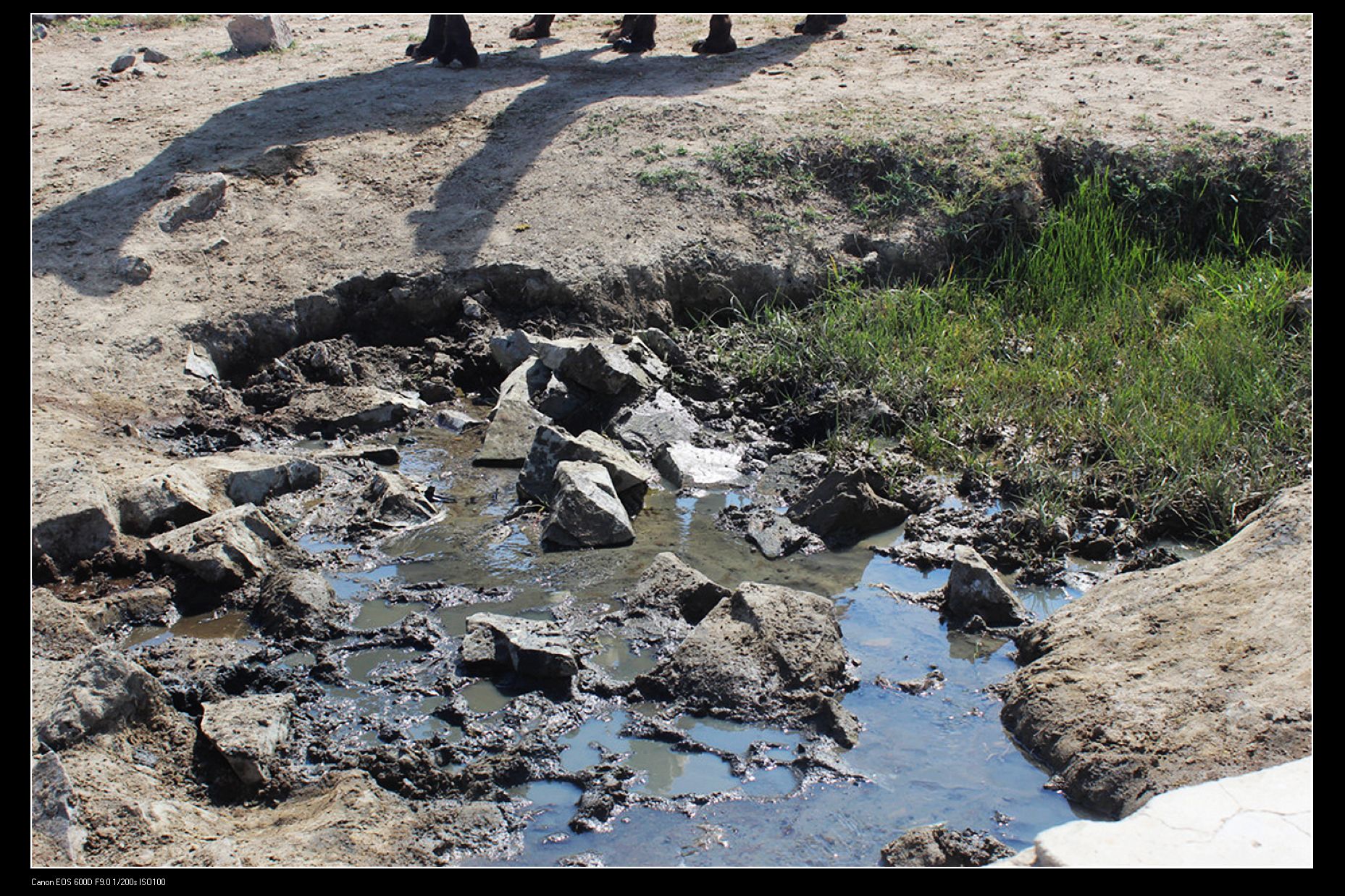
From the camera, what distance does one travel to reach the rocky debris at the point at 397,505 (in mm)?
4520

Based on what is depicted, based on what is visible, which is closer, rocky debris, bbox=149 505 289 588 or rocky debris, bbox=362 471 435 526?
rocky debris, bbox=149 505 289 588

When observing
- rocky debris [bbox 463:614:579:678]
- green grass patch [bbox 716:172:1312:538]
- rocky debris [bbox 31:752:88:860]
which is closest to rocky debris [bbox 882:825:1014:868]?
rocky debris [bbox 463:614:579:678]

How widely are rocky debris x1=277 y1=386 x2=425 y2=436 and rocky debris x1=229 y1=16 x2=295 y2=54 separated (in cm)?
441

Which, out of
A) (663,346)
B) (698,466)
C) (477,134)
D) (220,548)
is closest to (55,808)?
(220,548)

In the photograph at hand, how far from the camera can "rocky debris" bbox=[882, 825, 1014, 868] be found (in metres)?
2.65

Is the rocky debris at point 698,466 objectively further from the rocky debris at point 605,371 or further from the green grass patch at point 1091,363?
the green grass patch at point 1091,363

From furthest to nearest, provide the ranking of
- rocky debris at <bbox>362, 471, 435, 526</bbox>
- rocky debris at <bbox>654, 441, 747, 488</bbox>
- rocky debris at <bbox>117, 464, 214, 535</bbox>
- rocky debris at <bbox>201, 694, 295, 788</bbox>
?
rocky debris at <bbox>654, 441, 747, 488</bbox> < rocky debris at <bbox>362, 471, 435, 526</bbox> < rocky debris at <bbox>117, 464, 214, 535</bbox> < rocky debris at <bbox>201, 694, 295, 788</bbox>

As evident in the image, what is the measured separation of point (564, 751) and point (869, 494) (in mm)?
1791

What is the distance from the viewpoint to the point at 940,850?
2668 mm

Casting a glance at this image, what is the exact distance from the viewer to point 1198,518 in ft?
14.5

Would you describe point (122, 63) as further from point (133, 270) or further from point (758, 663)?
point (758, 663)

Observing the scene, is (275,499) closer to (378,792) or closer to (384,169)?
(378,792)

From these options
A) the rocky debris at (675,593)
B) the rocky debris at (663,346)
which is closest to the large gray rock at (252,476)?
the rocky debris at (675,593)

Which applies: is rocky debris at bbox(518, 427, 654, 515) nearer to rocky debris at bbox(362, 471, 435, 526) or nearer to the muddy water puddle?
the muddy water puddle
